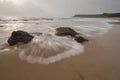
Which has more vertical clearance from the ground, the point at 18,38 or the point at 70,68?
the point at 18,38

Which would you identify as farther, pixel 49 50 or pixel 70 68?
pixel 49 50

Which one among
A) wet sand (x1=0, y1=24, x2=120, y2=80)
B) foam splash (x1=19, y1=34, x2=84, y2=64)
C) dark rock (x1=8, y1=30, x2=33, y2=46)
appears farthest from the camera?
dark rock (x1=8, y1=30, x2=33, y2=46)

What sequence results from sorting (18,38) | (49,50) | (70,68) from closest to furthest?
1. (70,68)
2. (49,50)
3. (18,38)

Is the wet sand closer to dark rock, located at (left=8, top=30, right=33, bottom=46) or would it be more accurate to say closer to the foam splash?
the foam splash

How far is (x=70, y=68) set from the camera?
7.80ft

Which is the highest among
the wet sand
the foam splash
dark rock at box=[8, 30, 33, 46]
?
dark rock at box=[8, 30, 33, 46]

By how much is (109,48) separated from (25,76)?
173 centimetres

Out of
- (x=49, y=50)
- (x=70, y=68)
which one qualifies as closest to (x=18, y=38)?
(x=49, y=50)

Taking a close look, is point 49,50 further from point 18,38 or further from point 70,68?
point 18,38

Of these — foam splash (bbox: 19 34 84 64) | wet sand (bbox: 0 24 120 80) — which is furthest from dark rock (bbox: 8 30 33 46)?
wet sand (bbox: 0 24 120 80)

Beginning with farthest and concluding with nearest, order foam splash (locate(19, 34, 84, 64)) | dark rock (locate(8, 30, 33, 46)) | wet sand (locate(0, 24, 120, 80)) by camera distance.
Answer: dark rock (locate(8, 30, 33, 46)), foam splash (locate(19, 34, 84, 64)), wet sand (locate(0, 24, 120, 80))

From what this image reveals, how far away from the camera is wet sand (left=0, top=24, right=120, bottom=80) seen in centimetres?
221

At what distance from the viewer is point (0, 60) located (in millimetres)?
2600

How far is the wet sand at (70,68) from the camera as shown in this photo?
2206mm
